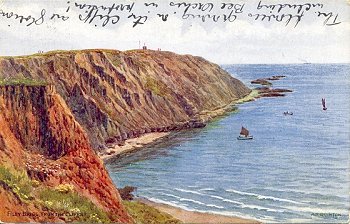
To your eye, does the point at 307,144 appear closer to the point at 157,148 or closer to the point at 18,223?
the point at 157,148

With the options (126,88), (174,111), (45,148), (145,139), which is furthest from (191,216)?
(45,148)

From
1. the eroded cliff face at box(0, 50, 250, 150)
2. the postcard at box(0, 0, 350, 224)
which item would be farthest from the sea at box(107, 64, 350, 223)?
the eroded cliff face at box(0, 50, 250, 150)

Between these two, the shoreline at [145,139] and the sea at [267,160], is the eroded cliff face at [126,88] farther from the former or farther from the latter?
the sea at [267,160]

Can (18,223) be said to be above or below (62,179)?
below

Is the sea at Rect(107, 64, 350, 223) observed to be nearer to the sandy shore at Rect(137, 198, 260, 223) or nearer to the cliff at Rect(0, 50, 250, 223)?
the sandy shore at Rect(137, 198, 260, 223)

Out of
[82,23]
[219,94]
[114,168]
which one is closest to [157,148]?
[114,168]

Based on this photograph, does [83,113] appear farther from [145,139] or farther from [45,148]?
[145,139]
